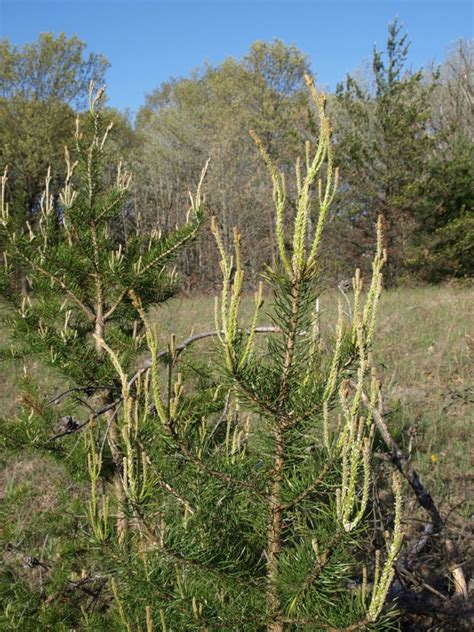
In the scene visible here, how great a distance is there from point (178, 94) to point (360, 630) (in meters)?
35.0

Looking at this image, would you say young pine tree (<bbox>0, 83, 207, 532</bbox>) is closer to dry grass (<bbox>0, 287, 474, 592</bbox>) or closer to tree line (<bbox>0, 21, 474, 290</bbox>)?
dry grass (<bbox>0, 287, 474, 592</bbox>)

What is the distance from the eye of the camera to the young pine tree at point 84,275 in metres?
2.42

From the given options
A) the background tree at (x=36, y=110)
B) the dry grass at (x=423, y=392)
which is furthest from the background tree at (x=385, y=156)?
the background tree at (x=36, y=110)

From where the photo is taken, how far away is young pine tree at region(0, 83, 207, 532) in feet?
7.93

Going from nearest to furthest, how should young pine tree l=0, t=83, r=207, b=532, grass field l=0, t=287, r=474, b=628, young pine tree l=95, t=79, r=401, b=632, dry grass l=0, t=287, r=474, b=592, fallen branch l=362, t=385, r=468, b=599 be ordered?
young pine tree l=95, t=79, r=401, b=632
young pine tree l=0, t=83, r=207, b=532
fallen branch l=362, t=385, r=468, b=599
grass field l=0, t=287, r=474, b=628
dry grass l=0, t=287, r=474, b=592

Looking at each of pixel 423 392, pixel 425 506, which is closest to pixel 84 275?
pixel 425 506

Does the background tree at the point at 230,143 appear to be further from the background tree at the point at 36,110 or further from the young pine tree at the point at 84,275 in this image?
the young pine tree at the point at 84,275

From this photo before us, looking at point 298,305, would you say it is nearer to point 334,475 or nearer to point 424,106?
point 334,475

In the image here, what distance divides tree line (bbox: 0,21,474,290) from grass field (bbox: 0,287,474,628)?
243 centimetres

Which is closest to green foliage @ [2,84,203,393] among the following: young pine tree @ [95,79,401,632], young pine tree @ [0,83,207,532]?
young pine tree @ [0,83,207,532]

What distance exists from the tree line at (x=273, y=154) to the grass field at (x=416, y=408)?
2.43 metres

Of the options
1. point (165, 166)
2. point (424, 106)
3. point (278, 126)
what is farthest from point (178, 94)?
point (424, 106)

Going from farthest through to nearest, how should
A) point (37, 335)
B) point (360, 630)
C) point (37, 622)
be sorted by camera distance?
point (37, 335), point (37, 622), point (360, 630)

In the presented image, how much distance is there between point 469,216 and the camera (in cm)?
1471
